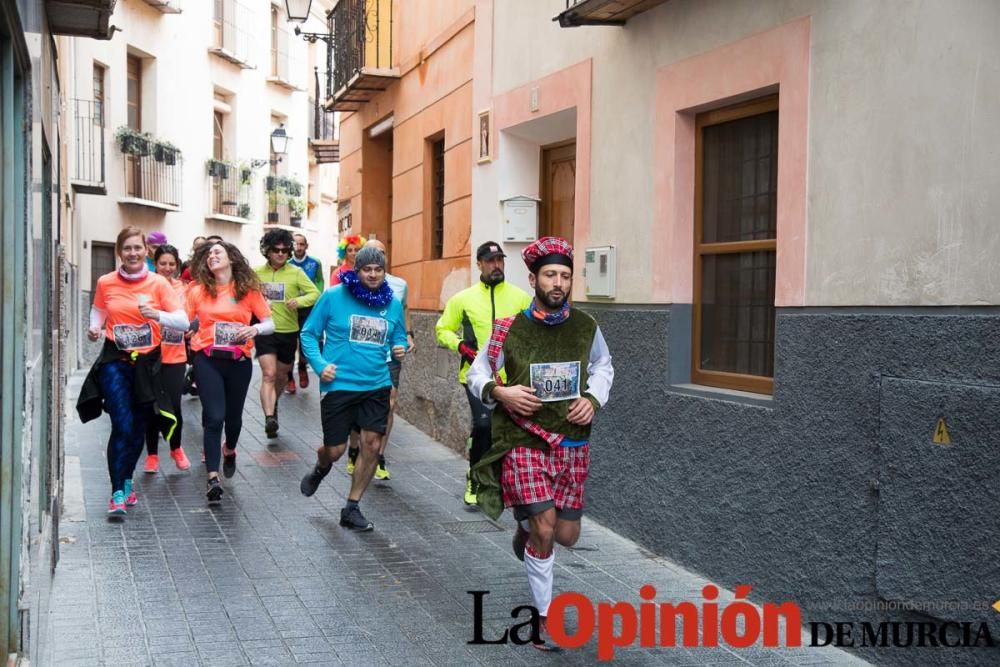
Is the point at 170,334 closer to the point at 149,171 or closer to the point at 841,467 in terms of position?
the point at 841,467

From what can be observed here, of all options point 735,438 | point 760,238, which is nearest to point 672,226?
point 760,238

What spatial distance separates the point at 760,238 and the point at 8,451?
4.31m

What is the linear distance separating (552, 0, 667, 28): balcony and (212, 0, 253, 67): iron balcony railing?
818 inches

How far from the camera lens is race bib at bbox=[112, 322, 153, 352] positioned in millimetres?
8352

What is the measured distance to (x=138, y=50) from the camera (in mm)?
24156

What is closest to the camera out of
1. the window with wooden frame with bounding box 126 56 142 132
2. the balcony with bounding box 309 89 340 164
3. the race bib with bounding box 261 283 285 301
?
the race bib with bounding box 261 283 285 301

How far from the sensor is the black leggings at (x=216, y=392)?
8898 mm

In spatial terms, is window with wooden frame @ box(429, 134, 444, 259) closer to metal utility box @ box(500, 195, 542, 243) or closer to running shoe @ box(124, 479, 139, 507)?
metal utility box @ box(500, 195, 542, 243)

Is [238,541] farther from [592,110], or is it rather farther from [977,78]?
[977,78]

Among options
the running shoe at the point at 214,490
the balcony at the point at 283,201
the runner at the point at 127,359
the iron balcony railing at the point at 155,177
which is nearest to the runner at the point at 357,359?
the running shoe at the point at 214,490

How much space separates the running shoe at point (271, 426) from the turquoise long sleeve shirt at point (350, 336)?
3858 mm

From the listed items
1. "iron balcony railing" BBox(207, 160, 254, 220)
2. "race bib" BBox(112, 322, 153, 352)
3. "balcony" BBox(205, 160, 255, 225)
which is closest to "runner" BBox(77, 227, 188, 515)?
"race bib" BBox(112, 322, 153, 352)

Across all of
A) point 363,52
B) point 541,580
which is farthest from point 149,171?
point 541,580

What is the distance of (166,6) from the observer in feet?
79.5
